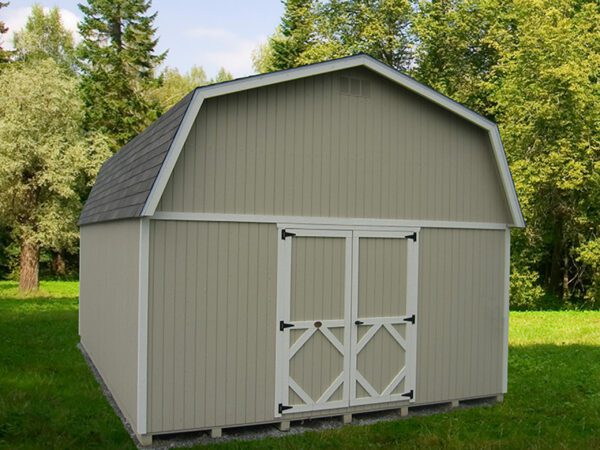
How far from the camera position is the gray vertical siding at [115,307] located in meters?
7.25

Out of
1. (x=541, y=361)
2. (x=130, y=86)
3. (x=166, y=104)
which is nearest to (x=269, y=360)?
(x=541, y=361)

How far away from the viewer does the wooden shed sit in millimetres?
7094

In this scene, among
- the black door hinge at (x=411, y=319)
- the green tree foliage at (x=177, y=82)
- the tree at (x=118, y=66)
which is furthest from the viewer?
the green tree foliage at (x=177, y=82)

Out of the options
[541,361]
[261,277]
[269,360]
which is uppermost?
[261,277]

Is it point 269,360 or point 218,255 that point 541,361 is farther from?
point 218,255

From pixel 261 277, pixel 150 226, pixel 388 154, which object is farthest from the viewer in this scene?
pixel 388 154

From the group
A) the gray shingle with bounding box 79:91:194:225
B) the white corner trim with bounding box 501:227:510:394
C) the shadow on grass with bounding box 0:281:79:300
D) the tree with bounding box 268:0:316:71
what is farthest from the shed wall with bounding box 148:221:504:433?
the tree with bounding box 268:0:316:71

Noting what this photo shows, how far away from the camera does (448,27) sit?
2772cm

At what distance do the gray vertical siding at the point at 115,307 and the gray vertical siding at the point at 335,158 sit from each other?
1148 millimetres

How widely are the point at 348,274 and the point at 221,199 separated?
1.88 m

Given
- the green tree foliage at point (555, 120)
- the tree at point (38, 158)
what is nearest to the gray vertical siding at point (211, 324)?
the green tree foliage at point (555, 120)

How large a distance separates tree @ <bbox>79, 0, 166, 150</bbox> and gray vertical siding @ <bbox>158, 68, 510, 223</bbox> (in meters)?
25.1

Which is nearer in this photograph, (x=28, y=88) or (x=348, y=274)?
(x=348, y=274)

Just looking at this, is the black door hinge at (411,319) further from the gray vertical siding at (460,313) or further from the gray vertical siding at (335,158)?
the gray vertical siding at (335,158)
